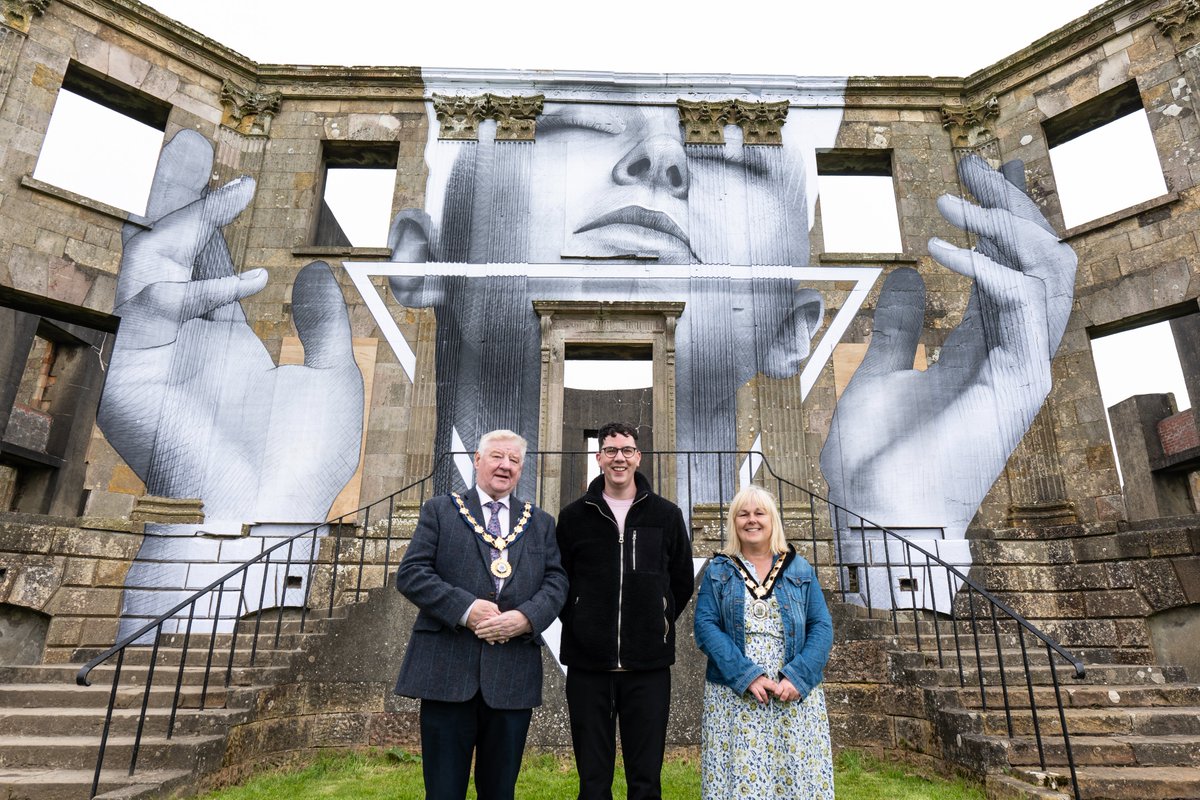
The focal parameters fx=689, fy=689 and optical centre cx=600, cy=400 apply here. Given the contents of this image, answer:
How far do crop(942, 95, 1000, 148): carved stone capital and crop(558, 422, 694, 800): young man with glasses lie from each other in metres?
9.94

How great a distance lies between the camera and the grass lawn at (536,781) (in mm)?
4699

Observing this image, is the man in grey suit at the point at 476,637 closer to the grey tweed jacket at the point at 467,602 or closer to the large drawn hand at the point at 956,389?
the grey tweed jacket at the point at 467,602

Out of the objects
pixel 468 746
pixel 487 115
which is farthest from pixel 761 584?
pixel 487 115

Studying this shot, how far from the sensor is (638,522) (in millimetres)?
3357

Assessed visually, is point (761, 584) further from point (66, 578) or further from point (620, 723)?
point (66, 578)

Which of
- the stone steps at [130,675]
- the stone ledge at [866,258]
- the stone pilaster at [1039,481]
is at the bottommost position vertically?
the stone steps at [130,675]

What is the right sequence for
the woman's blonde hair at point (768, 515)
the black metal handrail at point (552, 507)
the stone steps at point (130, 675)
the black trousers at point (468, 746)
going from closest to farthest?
the black trousers at point (468, 746)
the woman's blonde hair at point (768, 515)
the stone steps at point (130, 675)
the black metal handrail at point (552, 507)

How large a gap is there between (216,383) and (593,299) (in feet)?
17.0

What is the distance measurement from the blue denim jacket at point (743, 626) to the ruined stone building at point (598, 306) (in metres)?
4.63

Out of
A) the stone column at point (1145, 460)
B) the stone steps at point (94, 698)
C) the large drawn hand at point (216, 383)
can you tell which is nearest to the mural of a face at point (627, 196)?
the large drawn hand at point (216, 383)

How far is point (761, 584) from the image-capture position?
3.20 meters

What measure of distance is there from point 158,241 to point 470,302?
14.1 feet

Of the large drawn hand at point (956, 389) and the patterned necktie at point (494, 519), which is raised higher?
the large drawn hand at point (956, 389)

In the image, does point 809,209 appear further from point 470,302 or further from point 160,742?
point 160,742
